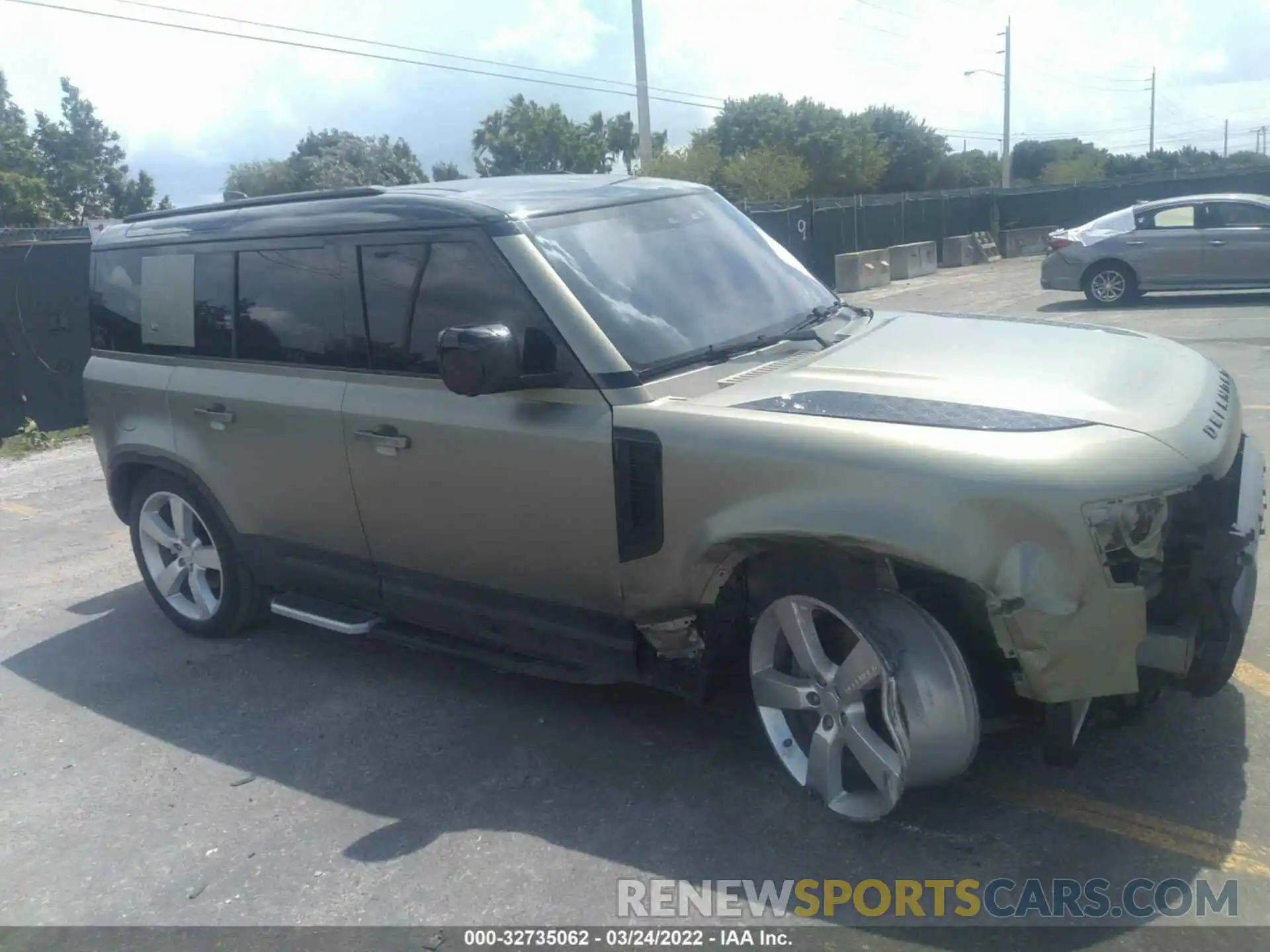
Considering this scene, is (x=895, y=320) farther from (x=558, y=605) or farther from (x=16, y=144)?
(x=16, y=144)

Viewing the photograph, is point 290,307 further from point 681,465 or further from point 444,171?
point 444,171

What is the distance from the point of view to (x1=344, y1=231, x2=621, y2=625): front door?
376 centimetres

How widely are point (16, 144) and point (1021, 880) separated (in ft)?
216

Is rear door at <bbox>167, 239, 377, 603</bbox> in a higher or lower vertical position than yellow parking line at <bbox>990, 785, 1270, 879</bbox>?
higher

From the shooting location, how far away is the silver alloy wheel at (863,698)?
3.13 meters

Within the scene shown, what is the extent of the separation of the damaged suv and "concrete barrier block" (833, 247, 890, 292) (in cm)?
2026

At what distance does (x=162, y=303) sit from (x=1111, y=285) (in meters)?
13.4

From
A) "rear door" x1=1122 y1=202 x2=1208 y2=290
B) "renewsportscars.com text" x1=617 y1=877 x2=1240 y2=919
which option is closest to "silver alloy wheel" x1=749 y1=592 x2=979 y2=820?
"renewsportscars.com text" x1=617 y1=877 x2=1240 y2=919

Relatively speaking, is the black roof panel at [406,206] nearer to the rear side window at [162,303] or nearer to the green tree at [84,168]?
the rear side window at [162,303]

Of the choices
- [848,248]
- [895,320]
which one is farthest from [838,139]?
[895,320]

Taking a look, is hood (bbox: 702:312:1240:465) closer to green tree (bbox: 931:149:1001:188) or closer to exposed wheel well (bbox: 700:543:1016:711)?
exposed wheel well (bbox: 700:543:1016:711)

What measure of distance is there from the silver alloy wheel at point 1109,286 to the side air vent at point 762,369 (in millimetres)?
12956

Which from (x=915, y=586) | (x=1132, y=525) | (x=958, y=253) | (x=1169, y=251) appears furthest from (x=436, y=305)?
(x=958, y=253)

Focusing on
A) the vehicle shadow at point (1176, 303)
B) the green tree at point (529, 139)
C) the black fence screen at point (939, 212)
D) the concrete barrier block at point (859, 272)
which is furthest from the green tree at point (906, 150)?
the vehicle shadow at point (1176, 303)
